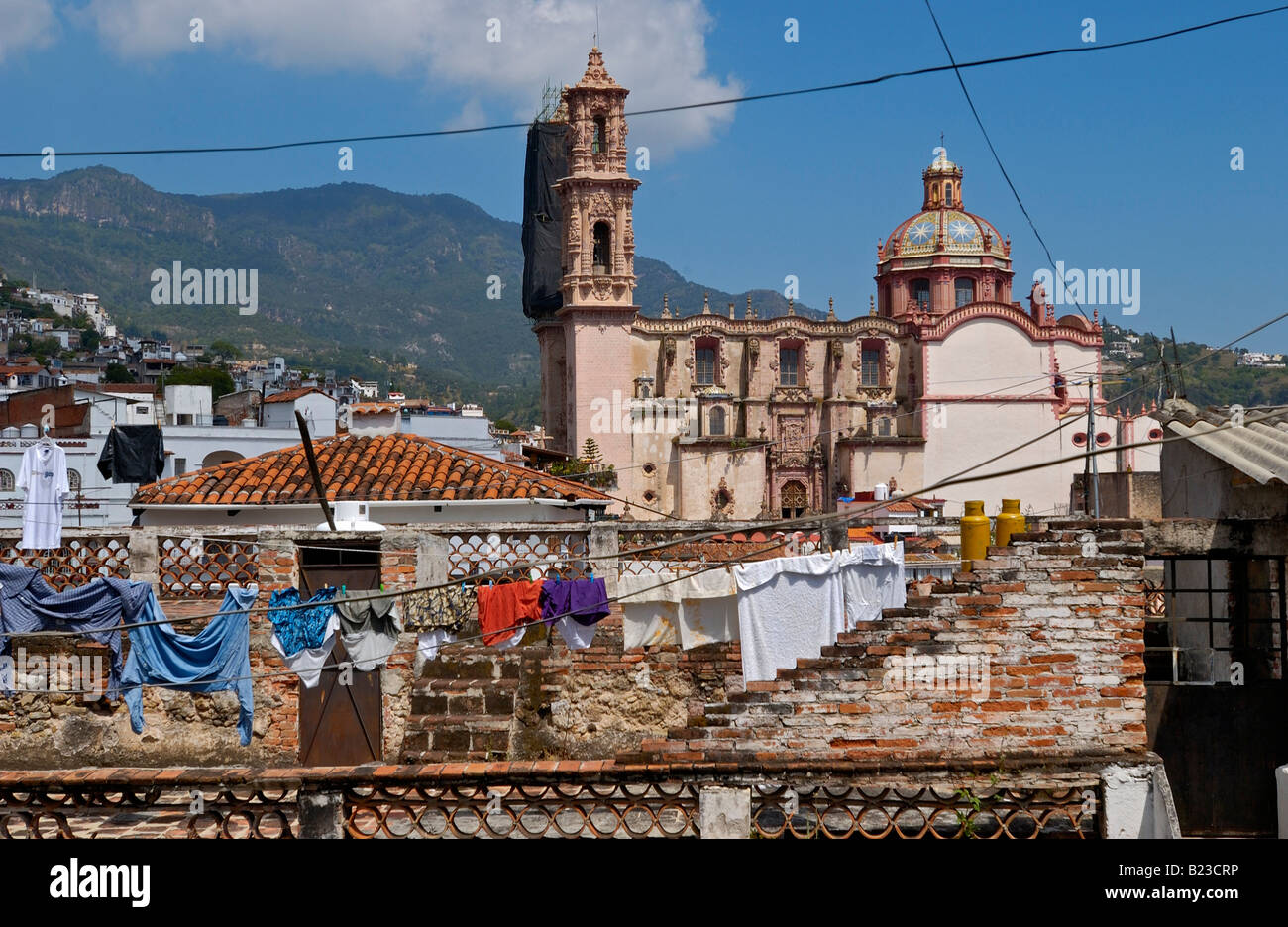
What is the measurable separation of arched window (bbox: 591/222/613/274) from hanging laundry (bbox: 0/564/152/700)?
44.5 meters

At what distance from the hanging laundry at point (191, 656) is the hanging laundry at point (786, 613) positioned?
4.69 meters

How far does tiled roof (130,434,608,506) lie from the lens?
1401 centimetres

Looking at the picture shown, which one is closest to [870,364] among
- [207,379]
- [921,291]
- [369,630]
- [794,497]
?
[921,291]

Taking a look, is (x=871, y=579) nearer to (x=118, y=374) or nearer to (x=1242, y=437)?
(x=1242, y=437)

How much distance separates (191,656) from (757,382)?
50.1 meters

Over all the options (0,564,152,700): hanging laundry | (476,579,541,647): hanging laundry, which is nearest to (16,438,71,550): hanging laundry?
(0,564,152,700): hanging laundry

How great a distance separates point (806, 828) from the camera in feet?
23.3

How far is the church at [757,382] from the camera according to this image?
178ft

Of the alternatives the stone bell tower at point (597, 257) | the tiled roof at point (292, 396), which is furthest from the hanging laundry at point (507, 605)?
the stone bell tower at point (597, 257)

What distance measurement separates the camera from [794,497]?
58.7 meters

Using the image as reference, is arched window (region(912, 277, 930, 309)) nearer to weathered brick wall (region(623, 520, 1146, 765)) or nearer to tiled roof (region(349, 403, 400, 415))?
tiled roof (region(349, 403, 400, 415))
